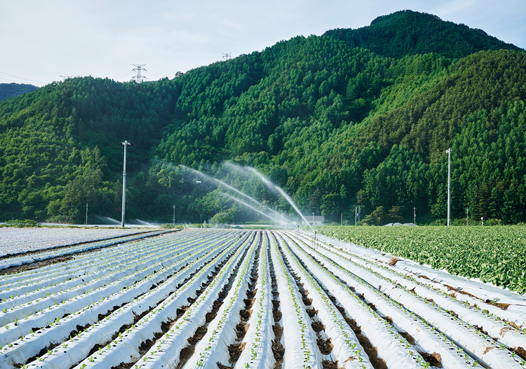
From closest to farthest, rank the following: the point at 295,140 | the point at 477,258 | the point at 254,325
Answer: the point at 254,325, the point at 477,258, the point at 295,140

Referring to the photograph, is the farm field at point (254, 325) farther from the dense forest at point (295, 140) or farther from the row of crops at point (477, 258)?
the dense forest at point (295, 140)

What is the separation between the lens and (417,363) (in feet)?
19.0

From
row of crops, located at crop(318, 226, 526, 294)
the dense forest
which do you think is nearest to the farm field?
row of crops, located at crop(318, 226, 526, 294)

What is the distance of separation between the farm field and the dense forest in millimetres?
68964

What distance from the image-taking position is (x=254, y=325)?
7730 mm

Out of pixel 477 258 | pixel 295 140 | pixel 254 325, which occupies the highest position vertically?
pixel 295 140

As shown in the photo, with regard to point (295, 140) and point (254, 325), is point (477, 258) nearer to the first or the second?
point (254, 325)

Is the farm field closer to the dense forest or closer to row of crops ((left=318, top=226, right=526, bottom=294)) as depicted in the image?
row of crops ((left=318, top=226, right=526, bottom=294))

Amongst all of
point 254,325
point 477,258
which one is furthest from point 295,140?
point 254,325

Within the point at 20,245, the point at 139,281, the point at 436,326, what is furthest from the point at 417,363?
the point at 20,245

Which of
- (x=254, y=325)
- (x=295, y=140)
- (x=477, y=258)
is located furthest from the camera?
(x=295, y=140)

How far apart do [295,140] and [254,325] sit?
13757cm

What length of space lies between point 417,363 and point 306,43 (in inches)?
8229

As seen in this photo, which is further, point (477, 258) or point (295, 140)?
point (295, 140)
